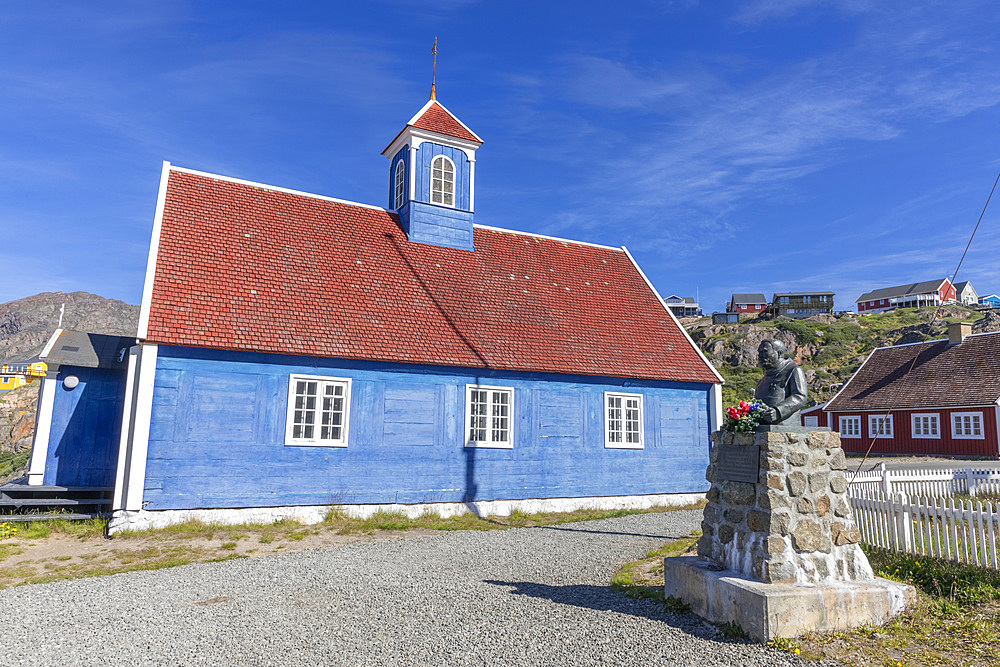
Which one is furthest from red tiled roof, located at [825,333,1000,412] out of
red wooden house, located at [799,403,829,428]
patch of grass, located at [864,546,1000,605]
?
patch of grass, located at [864,546,1000,605]

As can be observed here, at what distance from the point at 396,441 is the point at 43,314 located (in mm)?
178825

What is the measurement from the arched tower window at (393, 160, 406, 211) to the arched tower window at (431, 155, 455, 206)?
2.84 ft

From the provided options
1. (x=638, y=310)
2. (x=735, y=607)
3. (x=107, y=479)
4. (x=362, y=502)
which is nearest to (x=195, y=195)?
(x=107, y=479)

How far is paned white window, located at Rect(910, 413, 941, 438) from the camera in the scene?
107 ft

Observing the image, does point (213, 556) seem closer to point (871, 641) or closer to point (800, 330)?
point (871, 641)

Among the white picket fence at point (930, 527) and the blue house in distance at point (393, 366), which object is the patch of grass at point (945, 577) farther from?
the blue house in distance at point (393, 366)

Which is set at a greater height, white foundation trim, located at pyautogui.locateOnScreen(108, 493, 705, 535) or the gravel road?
white foundation trim, located at pyautogui.locateOnScreen(108, 493, 705, 535)

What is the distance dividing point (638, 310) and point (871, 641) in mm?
13797

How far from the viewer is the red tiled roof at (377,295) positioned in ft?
43.0

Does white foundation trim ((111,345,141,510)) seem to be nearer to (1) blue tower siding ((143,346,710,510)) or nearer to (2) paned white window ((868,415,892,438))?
(1) blue tower siding ((143,346,710,510))

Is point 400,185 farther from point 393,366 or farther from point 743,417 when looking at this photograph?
point 743,417

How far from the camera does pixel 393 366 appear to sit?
45.7 feet

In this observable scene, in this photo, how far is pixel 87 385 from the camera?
13875mm

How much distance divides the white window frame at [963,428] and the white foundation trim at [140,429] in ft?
117
